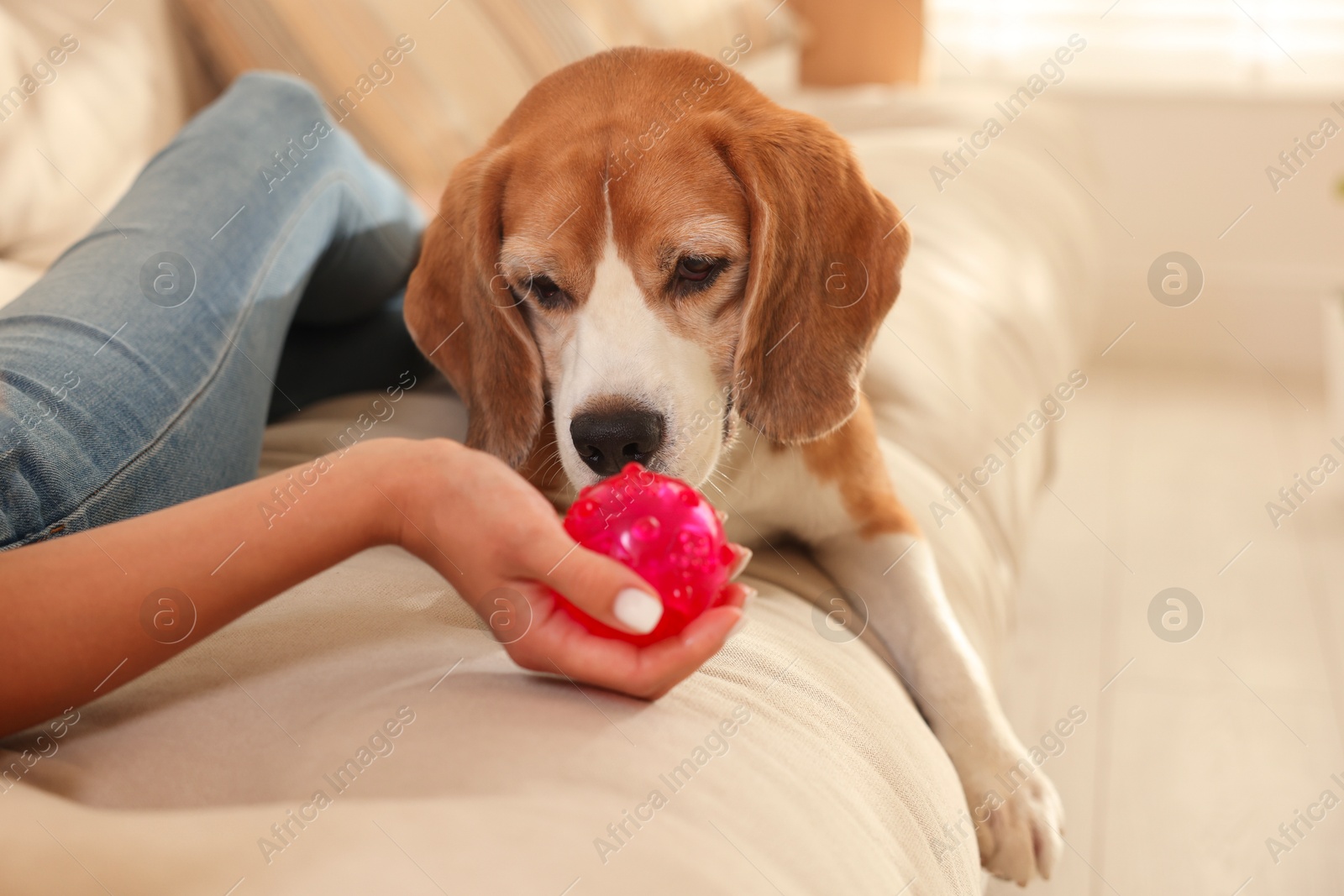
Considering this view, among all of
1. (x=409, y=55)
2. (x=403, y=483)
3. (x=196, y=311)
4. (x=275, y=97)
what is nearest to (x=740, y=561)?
(x=403, y=483)

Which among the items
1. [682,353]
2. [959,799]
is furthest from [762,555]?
[959,799]

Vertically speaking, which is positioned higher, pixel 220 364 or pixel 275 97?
pixel 275 97

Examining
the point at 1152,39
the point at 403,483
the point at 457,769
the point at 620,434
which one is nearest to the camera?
the point at 457,769

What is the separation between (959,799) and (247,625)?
25.6 inches

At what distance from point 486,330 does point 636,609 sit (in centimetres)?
69

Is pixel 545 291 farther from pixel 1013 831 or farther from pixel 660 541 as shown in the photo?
pixel 1013 831

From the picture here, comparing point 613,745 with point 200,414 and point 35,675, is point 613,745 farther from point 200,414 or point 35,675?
point 200,414

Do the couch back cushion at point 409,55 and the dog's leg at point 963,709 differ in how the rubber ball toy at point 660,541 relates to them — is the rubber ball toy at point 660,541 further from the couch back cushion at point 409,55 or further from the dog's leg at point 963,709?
the couch back cushion at point 409,55

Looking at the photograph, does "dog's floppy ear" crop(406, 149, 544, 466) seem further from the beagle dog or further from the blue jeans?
the blue jeans

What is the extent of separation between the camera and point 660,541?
84 cm

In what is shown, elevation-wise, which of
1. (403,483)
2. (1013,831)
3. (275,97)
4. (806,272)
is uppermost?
(275,97)

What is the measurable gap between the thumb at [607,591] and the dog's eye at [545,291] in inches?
23.5

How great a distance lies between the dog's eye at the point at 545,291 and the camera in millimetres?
1296

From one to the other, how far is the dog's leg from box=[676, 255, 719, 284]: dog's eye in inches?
14.5
